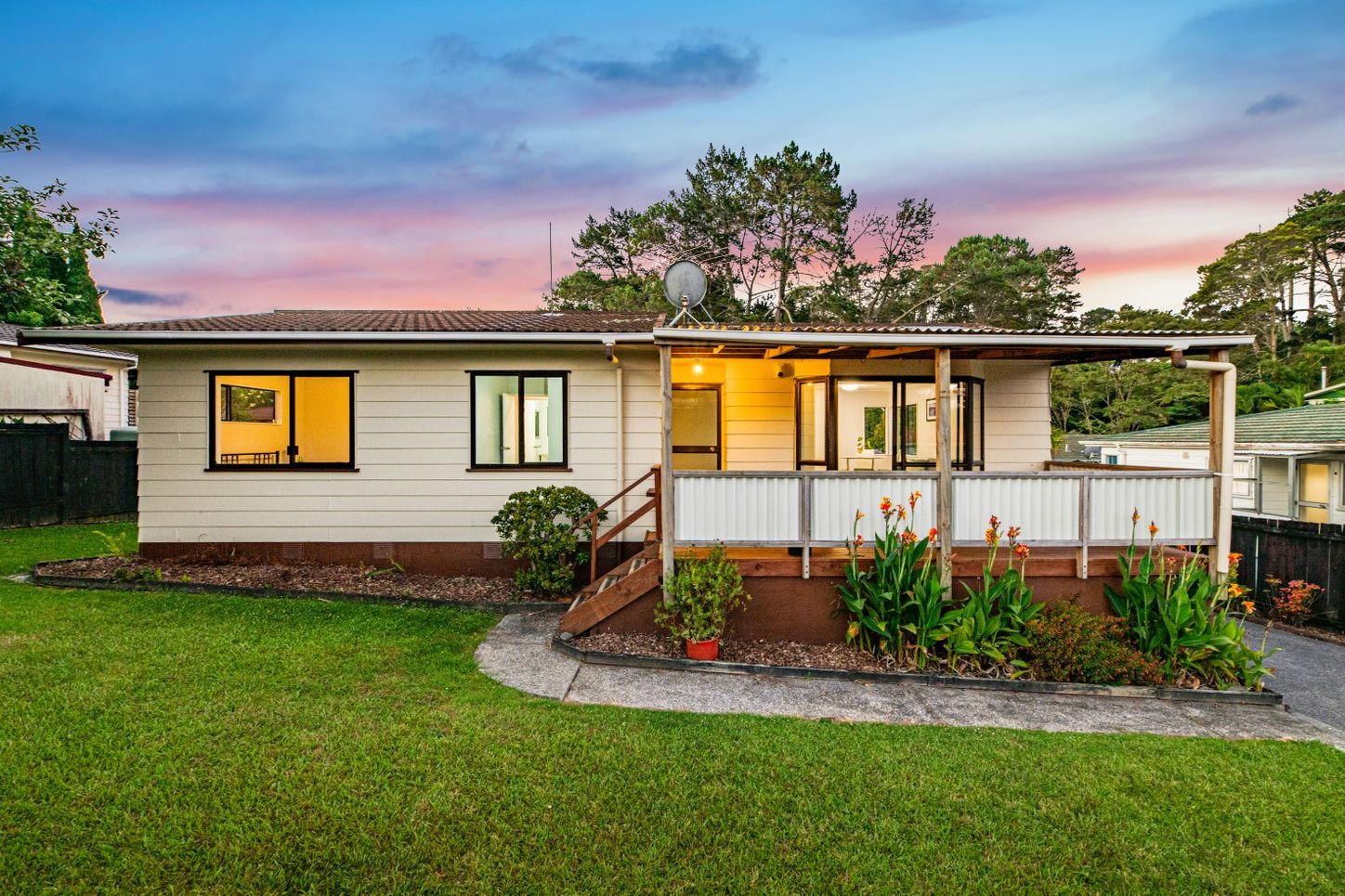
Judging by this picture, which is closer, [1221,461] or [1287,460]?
[1221,461]

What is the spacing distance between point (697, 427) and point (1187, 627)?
19.0 ft

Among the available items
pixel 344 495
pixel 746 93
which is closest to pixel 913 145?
pixel 746 93

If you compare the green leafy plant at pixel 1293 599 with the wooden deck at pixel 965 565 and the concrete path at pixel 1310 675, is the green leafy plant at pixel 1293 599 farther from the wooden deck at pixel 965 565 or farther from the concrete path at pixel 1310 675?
the wooden deck at pixel 965 565

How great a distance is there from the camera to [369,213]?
17062 mm

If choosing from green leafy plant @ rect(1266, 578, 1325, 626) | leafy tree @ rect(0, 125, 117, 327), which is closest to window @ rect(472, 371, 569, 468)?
leafy tree @ rect(0, 125, 117, 327)

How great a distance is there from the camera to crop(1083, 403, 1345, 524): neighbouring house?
443 inches

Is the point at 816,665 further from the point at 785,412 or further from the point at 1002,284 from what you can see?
the point at 1002,284

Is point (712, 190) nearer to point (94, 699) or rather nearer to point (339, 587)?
point (339, 587)

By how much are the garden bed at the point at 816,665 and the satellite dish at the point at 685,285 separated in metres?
3.91

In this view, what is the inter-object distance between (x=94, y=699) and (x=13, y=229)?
31.7 ft

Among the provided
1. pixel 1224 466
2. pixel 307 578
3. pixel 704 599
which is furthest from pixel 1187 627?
pixel 307 578

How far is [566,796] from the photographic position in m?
3.41

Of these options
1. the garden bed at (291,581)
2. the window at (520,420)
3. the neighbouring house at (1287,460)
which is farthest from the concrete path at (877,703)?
the neighbouring house at (1287,460)

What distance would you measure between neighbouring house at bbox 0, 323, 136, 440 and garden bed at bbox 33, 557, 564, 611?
7864 mm
